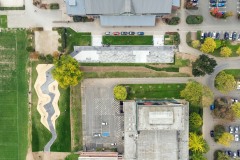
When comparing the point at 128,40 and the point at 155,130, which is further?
the point at 128,40

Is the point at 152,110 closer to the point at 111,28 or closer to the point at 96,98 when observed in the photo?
the point at 96,98

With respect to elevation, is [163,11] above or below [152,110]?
above

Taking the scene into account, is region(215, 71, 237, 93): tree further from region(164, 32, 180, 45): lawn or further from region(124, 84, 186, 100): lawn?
region(164, 32, 180, 45): lawn

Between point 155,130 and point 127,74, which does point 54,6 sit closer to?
point 127,74

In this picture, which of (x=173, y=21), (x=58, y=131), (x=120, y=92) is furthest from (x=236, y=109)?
(x=58, y=131)

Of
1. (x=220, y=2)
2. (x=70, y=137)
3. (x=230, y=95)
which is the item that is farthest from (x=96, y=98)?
(x=220, y=2)
